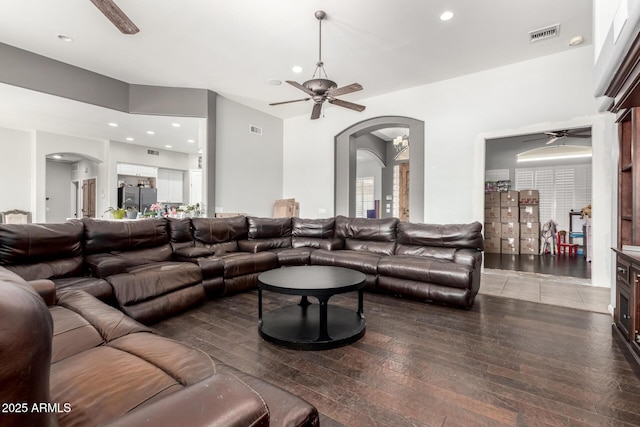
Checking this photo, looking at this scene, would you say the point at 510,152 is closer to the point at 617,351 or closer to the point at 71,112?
the point at 617,351

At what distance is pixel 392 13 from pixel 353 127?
124 inches

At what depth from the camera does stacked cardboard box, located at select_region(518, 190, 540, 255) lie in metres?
7.34

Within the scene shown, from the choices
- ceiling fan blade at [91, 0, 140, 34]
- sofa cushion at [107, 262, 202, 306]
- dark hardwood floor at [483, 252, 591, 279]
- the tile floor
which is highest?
ceiling fan blade at [91, 0, 140, 34]

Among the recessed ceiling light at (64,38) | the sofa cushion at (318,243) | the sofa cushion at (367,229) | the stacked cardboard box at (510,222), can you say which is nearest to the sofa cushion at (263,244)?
the sofa cushion at (318,243)

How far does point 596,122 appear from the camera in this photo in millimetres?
4309

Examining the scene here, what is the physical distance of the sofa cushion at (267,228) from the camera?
5.08 m

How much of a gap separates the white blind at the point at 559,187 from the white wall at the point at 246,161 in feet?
22.2

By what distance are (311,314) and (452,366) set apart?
136cm

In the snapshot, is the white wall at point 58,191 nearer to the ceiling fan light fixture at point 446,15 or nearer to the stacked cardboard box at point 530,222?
the ceiling fan light fixture at point 446,15

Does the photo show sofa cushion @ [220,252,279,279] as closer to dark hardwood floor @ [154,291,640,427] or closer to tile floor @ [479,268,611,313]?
dark hardwood floor @ [154,291,640,427]

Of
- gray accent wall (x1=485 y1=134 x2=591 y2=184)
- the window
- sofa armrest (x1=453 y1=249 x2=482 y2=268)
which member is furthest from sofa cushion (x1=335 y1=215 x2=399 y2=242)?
the window

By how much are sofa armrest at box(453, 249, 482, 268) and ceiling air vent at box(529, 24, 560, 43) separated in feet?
9.99

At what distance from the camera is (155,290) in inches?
117

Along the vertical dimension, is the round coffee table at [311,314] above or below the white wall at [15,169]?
below
